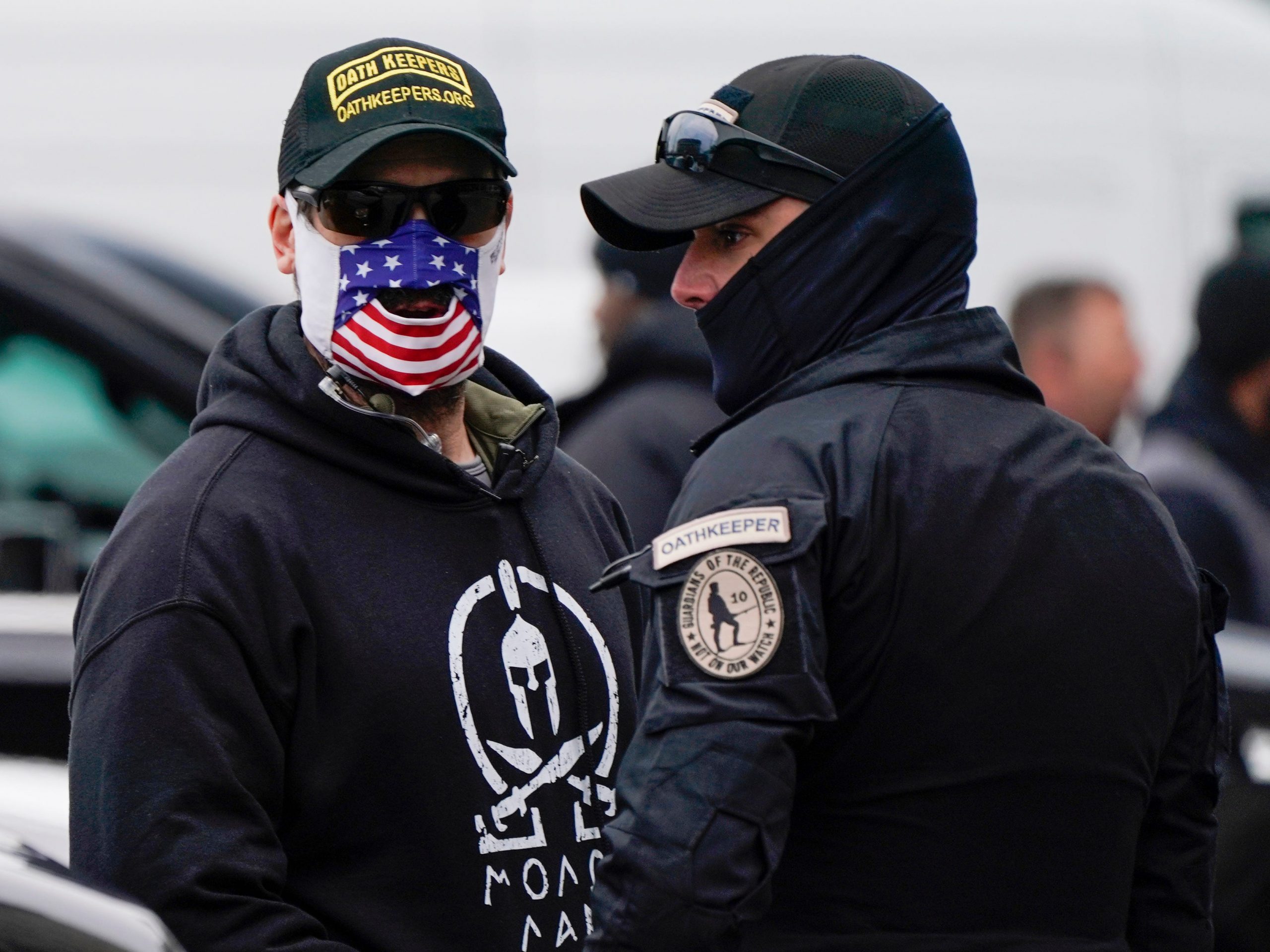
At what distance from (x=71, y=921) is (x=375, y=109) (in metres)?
1.16

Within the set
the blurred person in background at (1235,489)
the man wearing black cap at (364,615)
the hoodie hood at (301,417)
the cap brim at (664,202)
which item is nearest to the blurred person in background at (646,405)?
the blurred person in background at (1235,489)

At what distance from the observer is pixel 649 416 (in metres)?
5.05

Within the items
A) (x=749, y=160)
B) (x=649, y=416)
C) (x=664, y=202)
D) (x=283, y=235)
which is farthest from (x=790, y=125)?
(x=649, y=416)

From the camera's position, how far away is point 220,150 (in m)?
8.52

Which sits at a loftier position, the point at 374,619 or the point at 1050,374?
the point at 374,619

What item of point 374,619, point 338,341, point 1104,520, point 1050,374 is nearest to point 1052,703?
point 1104,520

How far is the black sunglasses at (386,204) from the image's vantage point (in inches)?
113

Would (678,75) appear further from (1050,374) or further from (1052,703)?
Result: (1052,703)

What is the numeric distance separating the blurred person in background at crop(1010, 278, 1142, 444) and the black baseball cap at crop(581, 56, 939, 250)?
4.29 metres

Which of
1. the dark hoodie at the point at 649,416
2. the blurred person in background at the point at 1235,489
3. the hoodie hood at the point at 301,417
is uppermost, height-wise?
the hoodie hood at the point at 301,417

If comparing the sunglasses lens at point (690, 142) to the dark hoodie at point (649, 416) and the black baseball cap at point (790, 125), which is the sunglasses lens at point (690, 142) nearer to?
the black baseball cap at point (790, 125)

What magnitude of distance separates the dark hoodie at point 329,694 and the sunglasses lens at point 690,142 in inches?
21.4

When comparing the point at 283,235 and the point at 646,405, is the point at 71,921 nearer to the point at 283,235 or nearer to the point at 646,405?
the point at 283,235

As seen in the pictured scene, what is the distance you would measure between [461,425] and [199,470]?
1.59 ft
